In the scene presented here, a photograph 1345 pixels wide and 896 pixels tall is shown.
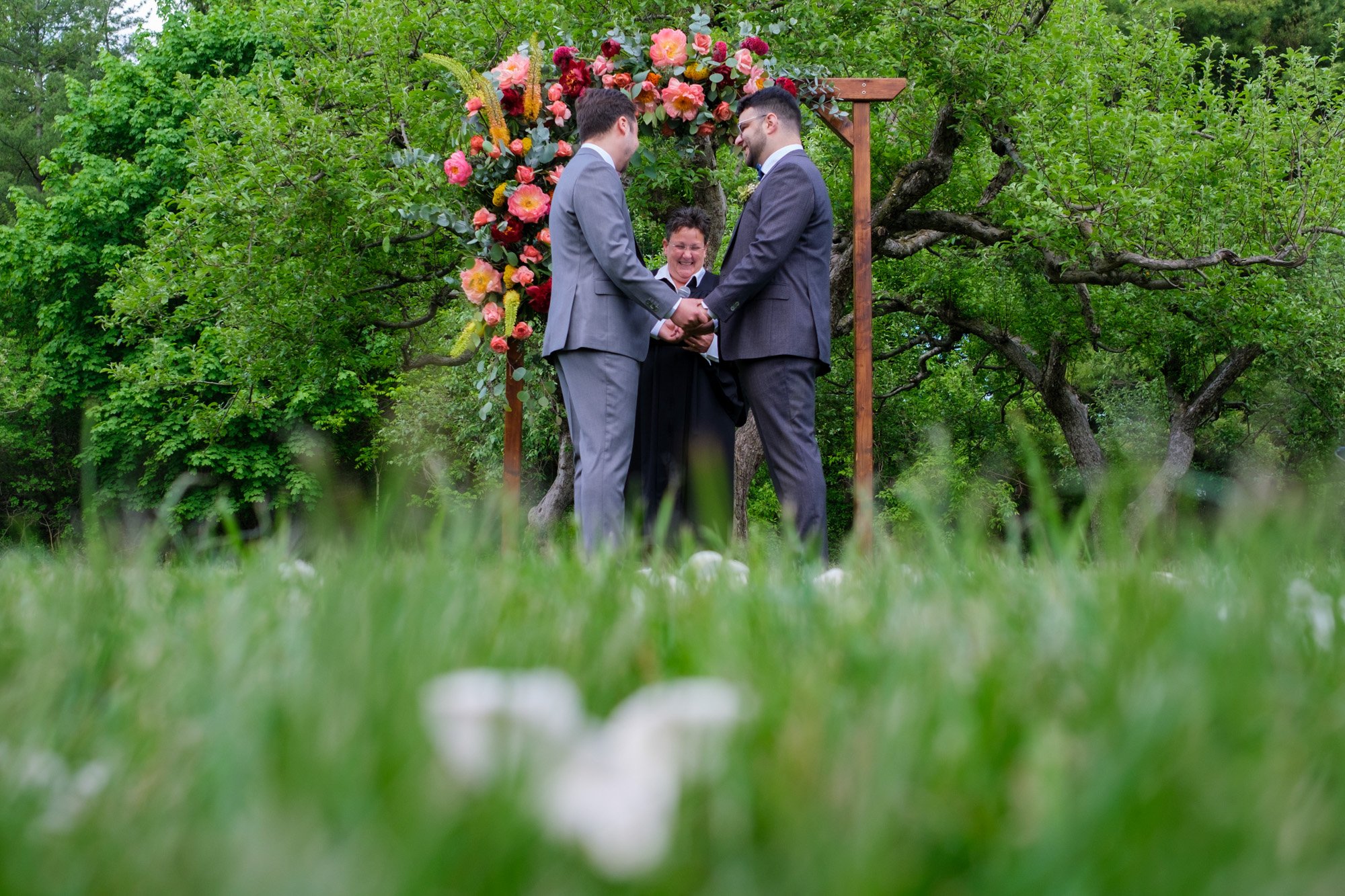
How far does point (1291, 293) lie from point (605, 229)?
10.9 metres

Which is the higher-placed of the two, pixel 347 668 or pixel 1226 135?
pixel 1226 135

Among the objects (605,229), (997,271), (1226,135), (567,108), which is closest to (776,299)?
(605,229)

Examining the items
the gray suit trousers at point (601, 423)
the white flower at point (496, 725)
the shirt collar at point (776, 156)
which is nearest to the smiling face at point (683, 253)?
the shirt collar at point (776, 156)

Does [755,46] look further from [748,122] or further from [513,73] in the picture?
[513,73]

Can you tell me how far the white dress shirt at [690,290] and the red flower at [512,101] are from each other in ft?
3.88

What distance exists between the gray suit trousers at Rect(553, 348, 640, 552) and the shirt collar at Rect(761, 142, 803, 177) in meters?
1.12

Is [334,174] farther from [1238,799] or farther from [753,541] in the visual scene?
[1238,799]

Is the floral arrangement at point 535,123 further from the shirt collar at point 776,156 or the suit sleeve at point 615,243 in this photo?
the suit sleeve at point 615,243

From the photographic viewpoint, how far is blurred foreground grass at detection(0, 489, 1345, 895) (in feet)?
1.43

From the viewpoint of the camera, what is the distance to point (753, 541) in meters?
1.64

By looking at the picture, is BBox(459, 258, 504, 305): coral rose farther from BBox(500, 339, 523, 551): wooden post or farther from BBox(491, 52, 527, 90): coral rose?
BBox(491, 52, 527, 90): coral rose

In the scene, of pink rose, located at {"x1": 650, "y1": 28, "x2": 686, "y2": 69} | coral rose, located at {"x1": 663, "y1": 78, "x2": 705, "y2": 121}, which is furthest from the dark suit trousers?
pink rose, located at {"x1": 650, "y1": 28, "x2": 686, "y2": 69}

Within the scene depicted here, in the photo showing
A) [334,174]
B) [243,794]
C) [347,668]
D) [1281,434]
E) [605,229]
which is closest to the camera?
[243,794]

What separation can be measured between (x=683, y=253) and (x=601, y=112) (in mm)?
1140
